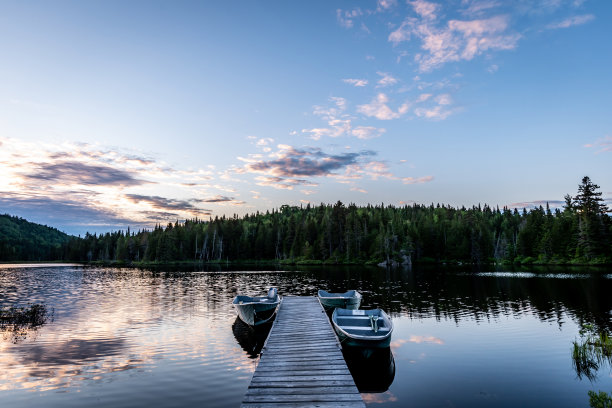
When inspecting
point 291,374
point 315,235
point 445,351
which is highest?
point 315,235

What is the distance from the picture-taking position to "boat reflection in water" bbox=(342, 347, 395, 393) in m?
15.8

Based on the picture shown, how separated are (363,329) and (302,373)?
739cm

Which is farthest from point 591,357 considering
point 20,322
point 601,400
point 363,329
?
point 20,322

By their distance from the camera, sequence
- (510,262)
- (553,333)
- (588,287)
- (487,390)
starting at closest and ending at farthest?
(487,390)
(553,333)
(588,287)
(510,262)

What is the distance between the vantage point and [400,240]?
138 metres

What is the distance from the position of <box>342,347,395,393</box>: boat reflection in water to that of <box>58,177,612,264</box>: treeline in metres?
97.9

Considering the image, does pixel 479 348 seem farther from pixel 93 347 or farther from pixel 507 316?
pixel 93 347

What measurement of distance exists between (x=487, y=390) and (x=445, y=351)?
592 centimetres

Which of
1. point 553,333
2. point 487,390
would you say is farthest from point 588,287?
point 487,390

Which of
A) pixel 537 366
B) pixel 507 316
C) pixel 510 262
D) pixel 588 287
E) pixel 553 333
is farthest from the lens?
pixel 510 262

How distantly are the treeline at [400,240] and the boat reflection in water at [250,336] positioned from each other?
98770mm

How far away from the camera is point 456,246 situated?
14338 cm

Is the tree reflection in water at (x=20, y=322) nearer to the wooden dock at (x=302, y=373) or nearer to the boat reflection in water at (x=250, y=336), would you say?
the boat reflection in water at (x=250, y=336)

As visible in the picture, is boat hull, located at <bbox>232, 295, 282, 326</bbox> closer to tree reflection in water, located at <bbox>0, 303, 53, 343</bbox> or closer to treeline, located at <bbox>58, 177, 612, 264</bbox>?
tree reflection in water, located at <bbox>0, 303, 53, 343</bbox>
